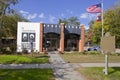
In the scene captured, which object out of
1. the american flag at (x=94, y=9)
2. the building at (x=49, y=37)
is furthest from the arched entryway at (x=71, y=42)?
the american flag at (x=94, y=9)

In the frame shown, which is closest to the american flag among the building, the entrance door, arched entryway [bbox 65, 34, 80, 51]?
the building

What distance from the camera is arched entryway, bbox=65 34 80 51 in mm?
45575

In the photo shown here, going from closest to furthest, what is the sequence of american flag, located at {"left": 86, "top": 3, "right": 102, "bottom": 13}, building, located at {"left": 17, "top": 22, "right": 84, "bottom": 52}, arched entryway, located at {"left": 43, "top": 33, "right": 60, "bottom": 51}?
american flag, located at {"left": 86, "top": 3, "right": 102, "bottom": 13} < building, located at {"left": 17, "top": 22, "right": 84, "bottom": 52} < arched entryway, located at {"left": 43, "top": 33, "right": 60, "bottom": 51}

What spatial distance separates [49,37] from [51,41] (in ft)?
2.44

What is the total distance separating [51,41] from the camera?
44875 millimetres

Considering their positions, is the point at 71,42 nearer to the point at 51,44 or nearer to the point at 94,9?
the point at 51,44

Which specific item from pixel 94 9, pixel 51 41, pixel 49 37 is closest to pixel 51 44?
pixel 51 41

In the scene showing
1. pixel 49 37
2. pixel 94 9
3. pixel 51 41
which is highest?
pixel 94 9

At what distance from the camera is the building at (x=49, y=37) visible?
133ft

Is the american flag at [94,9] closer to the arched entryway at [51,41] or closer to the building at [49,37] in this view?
the building at [49,37]

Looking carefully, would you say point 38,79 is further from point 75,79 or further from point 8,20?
point 8,20

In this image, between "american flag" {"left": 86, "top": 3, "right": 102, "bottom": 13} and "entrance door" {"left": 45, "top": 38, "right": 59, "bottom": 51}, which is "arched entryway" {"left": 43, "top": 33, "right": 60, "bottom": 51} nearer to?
"entrance door" {"left": 45, "top": 38, "right": 59, "bottom": 51}

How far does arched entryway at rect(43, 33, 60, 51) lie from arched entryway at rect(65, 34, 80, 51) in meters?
1.66

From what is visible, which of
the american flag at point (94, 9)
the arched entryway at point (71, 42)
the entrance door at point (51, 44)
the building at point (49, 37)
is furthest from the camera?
the arched entryway at point (71, 42)
